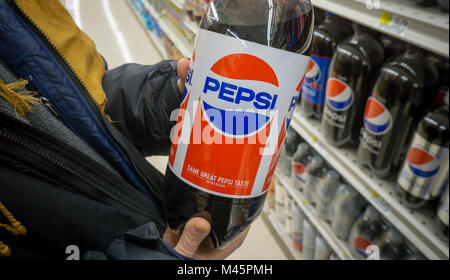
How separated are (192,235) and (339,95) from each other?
754mm

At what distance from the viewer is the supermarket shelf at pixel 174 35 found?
8.40ft

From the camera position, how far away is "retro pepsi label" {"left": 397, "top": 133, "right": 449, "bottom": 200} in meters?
0.82

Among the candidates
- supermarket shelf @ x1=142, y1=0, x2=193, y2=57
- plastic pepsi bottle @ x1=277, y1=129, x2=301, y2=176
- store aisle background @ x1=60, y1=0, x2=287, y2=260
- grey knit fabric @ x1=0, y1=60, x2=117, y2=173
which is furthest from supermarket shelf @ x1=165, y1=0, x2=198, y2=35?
grey knit fabric @ x1=0, y1=60, x2=117, y2=173

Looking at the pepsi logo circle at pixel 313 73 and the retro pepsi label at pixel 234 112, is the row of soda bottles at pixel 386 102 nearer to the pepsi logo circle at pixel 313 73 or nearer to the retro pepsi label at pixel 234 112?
the pepsi logo circle at pixel 313 73

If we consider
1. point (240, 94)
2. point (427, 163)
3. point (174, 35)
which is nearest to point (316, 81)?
point (427, 163)

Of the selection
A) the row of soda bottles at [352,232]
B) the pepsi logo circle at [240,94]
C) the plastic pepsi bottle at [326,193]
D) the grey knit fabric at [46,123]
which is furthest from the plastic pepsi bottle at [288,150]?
the grey knit fabric at [46,123]

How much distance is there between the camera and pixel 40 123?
55 centimetres

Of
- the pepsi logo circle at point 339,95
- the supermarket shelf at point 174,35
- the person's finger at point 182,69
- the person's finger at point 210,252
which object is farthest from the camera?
the supermarket shelf at point 174,35

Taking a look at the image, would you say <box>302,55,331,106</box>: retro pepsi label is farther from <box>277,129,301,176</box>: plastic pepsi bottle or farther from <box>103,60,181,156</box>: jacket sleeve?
<box>103,60,181,156</box>: jacket sleeve

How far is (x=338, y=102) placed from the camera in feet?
3.54

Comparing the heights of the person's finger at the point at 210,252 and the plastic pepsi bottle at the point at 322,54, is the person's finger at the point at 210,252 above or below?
below

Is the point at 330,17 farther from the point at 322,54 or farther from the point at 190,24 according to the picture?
the point at 190,24

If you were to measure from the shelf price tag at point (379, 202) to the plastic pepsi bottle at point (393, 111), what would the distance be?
72mm

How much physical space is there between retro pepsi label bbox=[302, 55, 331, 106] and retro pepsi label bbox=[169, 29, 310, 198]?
2.04 feet
